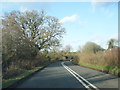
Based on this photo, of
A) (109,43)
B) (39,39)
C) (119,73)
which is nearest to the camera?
(119,73)

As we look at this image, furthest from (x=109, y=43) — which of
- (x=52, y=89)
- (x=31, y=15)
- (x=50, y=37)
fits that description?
(x=52, y=89)

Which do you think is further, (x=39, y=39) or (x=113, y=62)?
(x=39, y=39)

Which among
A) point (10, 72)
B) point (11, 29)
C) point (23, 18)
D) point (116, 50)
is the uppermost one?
point (23, 18)

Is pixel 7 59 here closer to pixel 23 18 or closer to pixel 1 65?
pixel 1 65

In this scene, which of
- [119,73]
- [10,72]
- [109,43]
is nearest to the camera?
[119,73]

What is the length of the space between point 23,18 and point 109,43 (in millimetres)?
32014

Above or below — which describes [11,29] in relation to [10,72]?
above

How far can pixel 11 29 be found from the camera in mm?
19641

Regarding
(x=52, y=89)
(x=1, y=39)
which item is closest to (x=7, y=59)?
(x=1, y=39)

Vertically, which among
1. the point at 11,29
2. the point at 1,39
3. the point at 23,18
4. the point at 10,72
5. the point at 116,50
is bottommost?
the point at 10,72

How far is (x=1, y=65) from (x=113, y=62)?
12110 mm

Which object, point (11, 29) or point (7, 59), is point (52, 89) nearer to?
point (7, 59)

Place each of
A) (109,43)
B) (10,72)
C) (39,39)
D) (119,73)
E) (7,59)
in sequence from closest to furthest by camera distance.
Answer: (119,73) → (10,72) → (7,59) → (39,39) → (109,43)

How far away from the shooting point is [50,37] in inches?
1667
